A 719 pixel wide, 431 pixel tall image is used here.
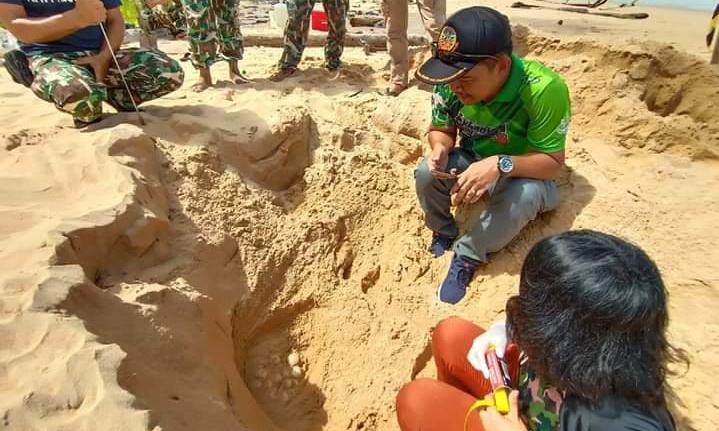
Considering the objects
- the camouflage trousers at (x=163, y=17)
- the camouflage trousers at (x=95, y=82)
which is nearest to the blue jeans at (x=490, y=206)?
the camouflage trousers at (x=95, y=82)

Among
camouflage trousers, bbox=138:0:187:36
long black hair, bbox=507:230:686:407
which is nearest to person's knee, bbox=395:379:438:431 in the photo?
long black hair, bbox=507:230:686:407

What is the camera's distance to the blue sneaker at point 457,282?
2145 mm

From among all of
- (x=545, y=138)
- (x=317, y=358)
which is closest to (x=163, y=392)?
(x=317, y=358)

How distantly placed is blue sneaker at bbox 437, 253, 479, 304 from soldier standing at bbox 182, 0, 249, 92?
2.08 meters

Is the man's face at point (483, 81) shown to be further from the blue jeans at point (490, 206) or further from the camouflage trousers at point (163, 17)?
the camouflage trousers at point (163, 17)

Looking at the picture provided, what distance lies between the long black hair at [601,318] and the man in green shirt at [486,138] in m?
0.90

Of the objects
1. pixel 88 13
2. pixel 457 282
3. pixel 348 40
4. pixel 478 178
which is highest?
pixel 88 13

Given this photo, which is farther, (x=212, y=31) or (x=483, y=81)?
(x=212, y=31)

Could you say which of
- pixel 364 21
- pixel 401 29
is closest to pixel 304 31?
pixel 401 29

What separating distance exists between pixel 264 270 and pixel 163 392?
2.80 feet

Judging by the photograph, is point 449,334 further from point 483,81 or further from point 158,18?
point 158,18

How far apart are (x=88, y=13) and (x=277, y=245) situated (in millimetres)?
1413

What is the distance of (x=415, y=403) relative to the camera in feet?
4.94

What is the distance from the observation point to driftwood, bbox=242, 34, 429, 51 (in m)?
4.73
